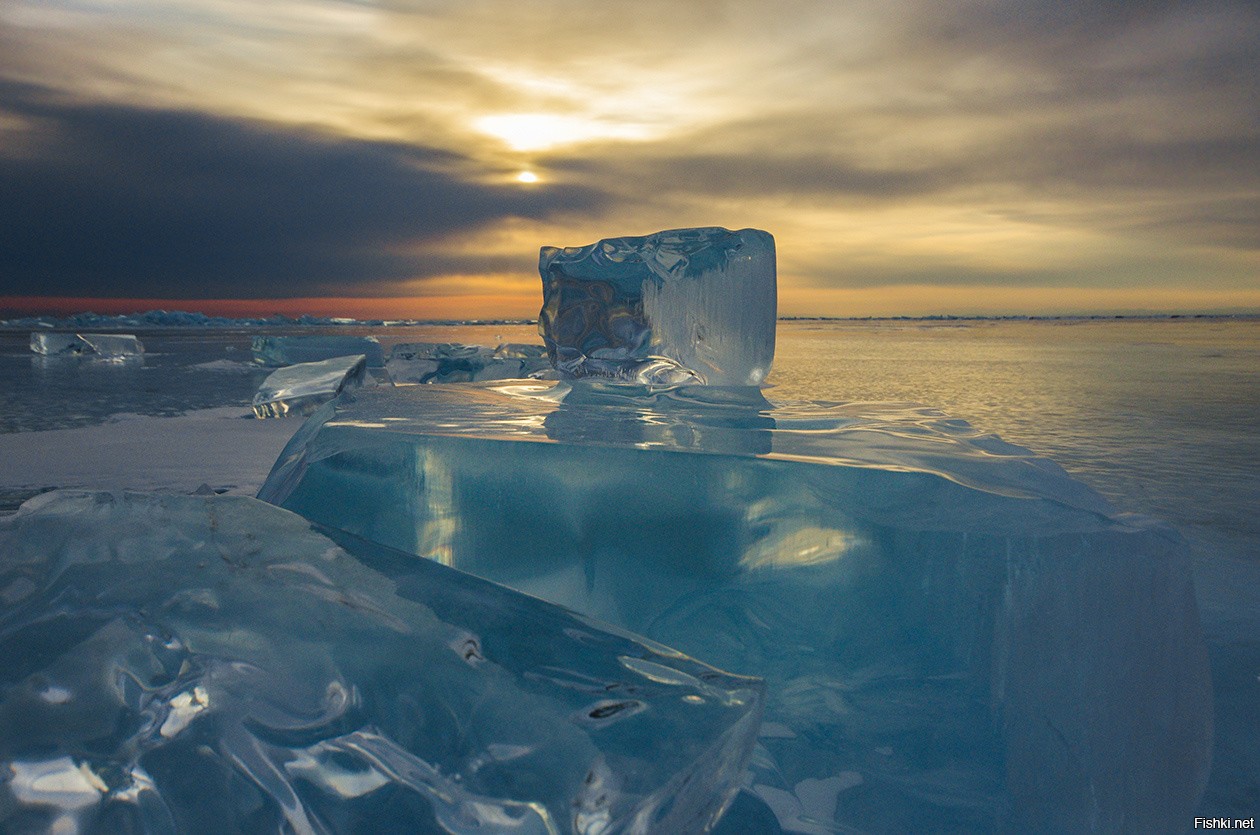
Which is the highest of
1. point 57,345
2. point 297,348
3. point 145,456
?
point 297,348

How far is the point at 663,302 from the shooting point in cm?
315

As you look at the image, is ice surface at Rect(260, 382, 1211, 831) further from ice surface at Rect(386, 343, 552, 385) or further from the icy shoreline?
ice surface at Rect(386, 343, 552, 385)

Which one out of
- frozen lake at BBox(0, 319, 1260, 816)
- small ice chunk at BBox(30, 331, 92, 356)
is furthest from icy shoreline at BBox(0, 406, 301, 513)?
small ice chunk at BBox(30, 331, 92, 356)

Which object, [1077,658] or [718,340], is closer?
[1077,658]

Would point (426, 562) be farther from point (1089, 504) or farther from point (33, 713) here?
point (1089, 504)

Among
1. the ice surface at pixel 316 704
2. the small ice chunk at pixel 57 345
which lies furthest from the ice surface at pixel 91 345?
the ice surface at pixel 316 704

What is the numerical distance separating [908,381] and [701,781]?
6.00m

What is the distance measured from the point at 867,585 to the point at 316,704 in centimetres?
87

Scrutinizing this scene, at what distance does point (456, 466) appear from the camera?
4.89 feet

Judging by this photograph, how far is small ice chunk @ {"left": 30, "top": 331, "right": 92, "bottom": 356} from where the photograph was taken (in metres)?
12.1

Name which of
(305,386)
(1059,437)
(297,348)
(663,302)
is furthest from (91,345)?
(1059,437)

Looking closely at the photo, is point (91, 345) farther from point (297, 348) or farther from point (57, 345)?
point (297, 348)

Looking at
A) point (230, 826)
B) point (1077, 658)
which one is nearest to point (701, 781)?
point (230, 826)

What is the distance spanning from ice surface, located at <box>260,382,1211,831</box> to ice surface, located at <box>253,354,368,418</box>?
3.09 metres
